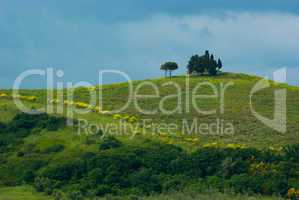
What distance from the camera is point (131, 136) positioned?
59938 millimetres

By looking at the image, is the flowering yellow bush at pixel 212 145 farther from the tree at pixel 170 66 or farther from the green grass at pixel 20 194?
the tree at pixel 170 66

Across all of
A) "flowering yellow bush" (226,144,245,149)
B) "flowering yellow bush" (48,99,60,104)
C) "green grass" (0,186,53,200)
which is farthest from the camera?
"flowering yellow bush" (48,99,60,104)

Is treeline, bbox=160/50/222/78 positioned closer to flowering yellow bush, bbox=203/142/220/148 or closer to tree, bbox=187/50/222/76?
tree, bbox=187/50/222/76

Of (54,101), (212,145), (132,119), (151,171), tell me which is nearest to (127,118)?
(132,119)

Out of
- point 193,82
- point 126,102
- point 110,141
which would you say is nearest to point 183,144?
point 110,141

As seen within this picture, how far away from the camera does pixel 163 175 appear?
47.2 metres

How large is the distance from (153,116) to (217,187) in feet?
82.4

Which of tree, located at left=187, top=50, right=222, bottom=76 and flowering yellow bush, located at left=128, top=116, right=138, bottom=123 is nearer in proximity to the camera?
flowering yellow bush, located at left=128, top=116, right=138, bottom=123

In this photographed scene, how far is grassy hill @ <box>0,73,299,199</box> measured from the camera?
49.9 m

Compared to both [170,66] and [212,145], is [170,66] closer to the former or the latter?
[170,66]

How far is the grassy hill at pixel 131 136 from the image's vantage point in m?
49.9

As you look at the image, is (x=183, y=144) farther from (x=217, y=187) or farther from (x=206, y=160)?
(x=217, y=187)

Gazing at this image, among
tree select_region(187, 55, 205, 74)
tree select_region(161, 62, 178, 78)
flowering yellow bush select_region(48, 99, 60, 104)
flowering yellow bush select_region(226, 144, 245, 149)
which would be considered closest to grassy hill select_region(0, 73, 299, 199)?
flowering yellow bush select_region(226, 144, 245, 149)

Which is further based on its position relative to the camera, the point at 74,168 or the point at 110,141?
the point at 110,141
